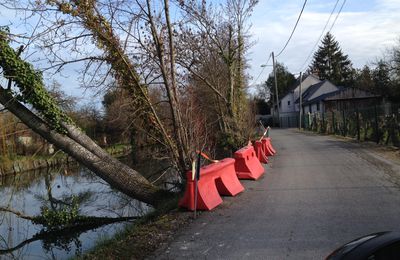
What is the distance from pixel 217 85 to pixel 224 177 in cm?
1250

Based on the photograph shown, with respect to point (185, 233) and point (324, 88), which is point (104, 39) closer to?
point (185, 233)

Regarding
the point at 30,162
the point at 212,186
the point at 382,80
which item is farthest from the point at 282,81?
the point at 212,186

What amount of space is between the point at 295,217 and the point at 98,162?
5.38 m

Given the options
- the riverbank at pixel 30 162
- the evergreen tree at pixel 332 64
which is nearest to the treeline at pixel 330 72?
the evergreen tree at pixel 332 64

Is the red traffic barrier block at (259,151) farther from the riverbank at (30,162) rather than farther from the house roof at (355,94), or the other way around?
the house roof at (355,94)

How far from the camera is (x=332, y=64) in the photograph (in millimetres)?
101312

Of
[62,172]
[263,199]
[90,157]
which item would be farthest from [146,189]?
[62,172]

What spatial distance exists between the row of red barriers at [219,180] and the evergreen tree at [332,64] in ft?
293

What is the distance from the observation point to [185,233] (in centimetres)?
713

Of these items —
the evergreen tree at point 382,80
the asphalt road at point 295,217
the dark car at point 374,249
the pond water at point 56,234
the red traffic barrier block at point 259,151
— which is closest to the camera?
the dark car at point 374,249

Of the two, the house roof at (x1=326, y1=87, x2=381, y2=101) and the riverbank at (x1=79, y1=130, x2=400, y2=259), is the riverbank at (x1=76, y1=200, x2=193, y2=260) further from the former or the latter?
the house roof at (x1=326, y1=87, x2=381, y2=101)

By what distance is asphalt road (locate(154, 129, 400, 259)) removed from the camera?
5977 mm

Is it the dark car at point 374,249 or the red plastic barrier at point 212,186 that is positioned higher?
the dark car at point 374,249

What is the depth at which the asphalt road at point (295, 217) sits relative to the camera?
598 centimetres
